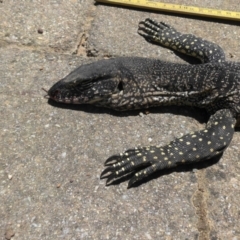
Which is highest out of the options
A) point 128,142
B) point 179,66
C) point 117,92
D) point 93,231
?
point 179,66

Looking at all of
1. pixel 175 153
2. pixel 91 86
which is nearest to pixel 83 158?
pixel 91 86

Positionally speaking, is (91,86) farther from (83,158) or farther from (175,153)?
(175,153)

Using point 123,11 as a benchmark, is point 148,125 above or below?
below

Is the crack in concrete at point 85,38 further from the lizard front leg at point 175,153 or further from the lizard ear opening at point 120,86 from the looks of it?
the lizard front leg at point 175,153

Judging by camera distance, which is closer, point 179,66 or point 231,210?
point 231,210

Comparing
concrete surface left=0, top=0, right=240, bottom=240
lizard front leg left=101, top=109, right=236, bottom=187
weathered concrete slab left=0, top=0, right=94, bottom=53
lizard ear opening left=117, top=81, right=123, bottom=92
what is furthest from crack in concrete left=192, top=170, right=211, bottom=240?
weathered concrete slab left=0, top=0, right=94, bottom=53

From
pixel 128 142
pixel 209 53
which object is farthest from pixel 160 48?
pixel 128 142

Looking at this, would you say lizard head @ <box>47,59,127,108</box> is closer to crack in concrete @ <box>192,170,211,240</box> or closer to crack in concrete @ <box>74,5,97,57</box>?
crack in concrete @ <box>74,5,97,57</box>

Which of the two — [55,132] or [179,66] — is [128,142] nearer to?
[55,132]

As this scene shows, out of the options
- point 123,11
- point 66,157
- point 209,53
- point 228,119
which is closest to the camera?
point 66,157
